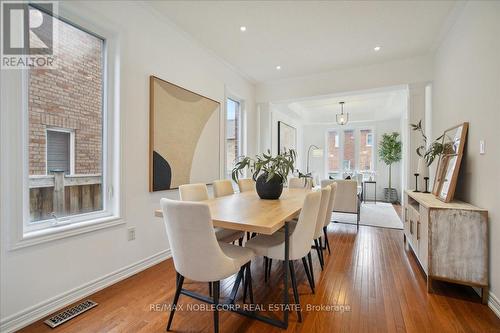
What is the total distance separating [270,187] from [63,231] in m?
1.92

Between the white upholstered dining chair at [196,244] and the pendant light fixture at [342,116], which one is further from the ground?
the pendant light fixture at [342,116]

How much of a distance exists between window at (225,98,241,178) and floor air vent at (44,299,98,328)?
277cm

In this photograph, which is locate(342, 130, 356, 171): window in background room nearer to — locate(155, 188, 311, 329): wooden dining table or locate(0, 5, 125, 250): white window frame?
locate(155, 188, 311, 329): wooden dining table

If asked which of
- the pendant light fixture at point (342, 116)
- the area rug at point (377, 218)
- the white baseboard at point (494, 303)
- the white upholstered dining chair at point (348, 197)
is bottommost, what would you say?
the area rug at point (377, 218)

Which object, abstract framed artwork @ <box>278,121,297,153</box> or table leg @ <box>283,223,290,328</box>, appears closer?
table leg @ <box>283,223,290,328</box>

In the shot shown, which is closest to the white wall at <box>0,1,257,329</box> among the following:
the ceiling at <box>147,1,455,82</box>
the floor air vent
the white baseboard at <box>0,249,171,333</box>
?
the white baseboard at <box>0,249,171,333</box>

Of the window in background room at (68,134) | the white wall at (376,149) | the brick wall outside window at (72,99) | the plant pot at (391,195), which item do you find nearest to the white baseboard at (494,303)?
the window in background room at (68,134)

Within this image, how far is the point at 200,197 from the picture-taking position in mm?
2623

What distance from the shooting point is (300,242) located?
6.12 feet

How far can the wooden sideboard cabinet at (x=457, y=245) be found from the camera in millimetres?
2035

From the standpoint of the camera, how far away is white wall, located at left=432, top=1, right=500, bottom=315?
1951 mm

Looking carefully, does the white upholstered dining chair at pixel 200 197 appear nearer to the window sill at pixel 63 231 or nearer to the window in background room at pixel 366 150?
the window sill at pixel 63 231

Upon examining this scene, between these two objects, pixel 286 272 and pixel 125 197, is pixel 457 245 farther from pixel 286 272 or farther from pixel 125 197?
pixel 125 197

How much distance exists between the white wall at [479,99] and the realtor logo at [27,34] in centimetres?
368
